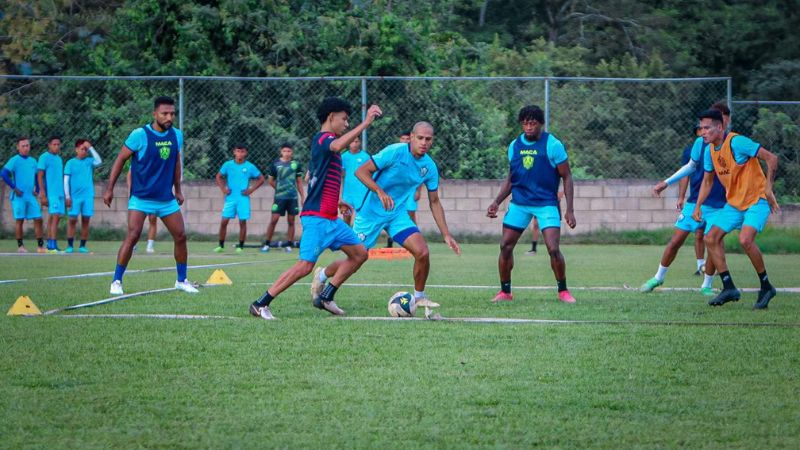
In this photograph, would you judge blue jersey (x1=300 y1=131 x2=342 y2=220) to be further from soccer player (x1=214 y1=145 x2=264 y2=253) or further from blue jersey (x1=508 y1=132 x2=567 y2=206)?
soccer player (x1=214 y1=145 x2=264 y2=253)

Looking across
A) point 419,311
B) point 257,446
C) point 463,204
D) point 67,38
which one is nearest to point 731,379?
point 257,446

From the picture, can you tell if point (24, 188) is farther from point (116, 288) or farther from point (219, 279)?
point (116, 288)

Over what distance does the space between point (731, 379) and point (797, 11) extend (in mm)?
31503

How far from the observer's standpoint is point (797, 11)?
116 feet

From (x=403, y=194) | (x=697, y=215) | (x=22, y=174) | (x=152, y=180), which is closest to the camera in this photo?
(x=403, y=194)

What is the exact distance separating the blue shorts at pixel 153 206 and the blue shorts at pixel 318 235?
273cm

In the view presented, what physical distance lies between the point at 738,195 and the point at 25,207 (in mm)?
15144

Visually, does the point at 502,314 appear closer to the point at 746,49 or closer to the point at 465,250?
the point at 465,250

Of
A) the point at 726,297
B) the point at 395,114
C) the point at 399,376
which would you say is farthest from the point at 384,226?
the point at 395,114

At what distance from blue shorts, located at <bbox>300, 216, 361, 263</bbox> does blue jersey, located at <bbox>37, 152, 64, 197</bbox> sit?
13.5 metres

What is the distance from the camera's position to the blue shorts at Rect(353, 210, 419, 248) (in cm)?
1071

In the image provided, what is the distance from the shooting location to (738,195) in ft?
36.5

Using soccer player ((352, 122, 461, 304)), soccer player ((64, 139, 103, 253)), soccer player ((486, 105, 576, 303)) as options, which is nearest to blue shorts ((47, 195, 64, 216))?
soccer player ((64, 139, 103, 253))

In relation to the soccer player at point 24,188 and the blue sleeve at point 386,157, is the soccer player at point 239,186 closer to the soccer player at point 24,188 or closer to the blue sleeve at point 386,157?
the soccer player at point 24,188
